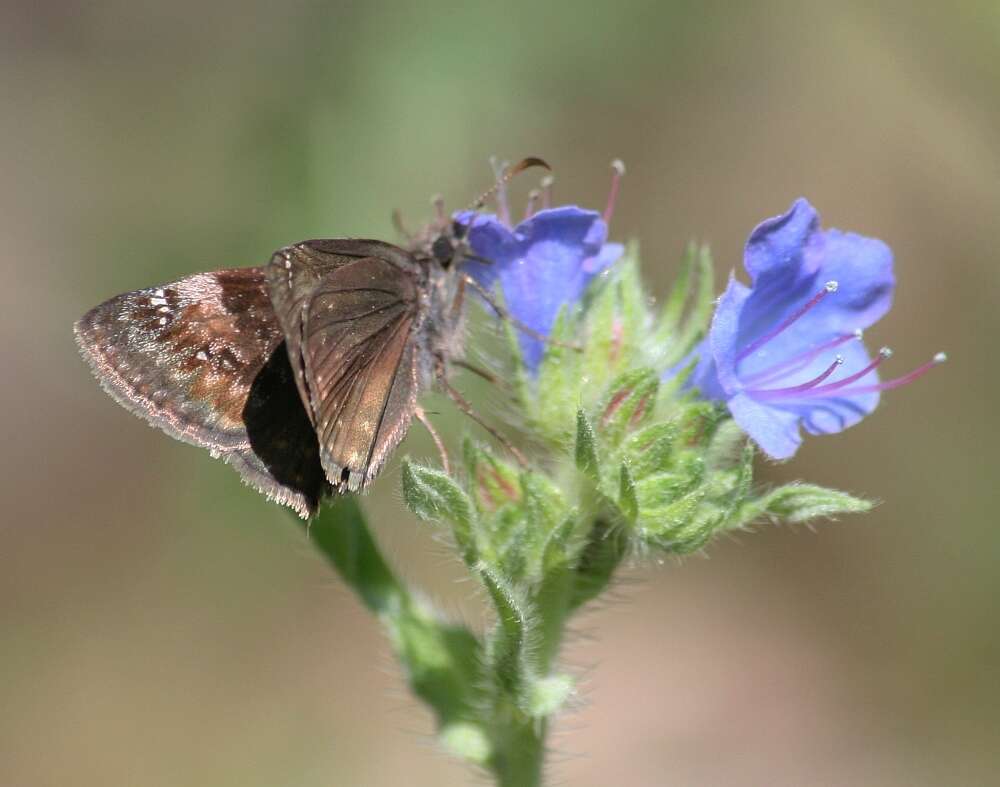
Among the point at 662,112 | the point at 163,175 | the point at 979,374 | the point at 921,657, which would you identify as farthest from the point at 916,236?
the point at 163,175

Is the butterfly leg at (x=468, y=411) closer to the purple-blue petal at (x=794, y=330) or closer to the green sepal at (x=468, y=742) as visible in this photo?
the purple-blue petal at (x=794, y=330)

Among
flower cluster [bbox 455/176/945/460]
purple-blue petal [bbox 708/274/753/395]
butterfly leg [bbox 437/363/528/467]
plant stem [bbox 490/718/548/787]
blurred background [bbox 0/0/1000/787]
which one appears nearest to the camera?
purple-blue petal [bbox 708/274/753/395]

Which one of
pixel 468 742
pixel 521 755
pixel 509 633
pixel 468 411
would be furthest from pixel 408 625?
pixel 468 411

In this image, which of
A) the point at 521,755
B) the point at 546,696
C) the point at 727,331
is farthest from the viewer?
the point at 521,755

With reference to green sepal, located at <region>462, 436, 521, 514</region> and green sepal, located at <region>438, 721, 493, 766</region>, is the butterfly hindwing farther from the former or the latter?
green sepal, located at <region>438, 721, 493, 766</region>

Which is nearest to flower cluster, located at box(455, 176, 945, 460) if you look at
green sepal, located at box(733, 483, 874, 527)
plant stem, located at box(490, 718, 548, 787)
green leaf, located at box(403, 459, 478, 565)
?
green sepal, located at box(733, 483, 874, 527)

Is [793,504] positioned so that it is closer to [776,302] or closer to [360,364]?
[776,302]

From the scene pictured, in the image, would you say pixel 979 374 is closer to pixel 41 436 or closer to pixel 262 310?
pixel 262 310

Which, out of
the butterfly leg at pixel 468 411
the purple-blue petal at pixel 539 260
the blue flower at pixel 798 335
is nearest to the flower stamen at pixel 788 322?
the blue flower at pixel 798 335
